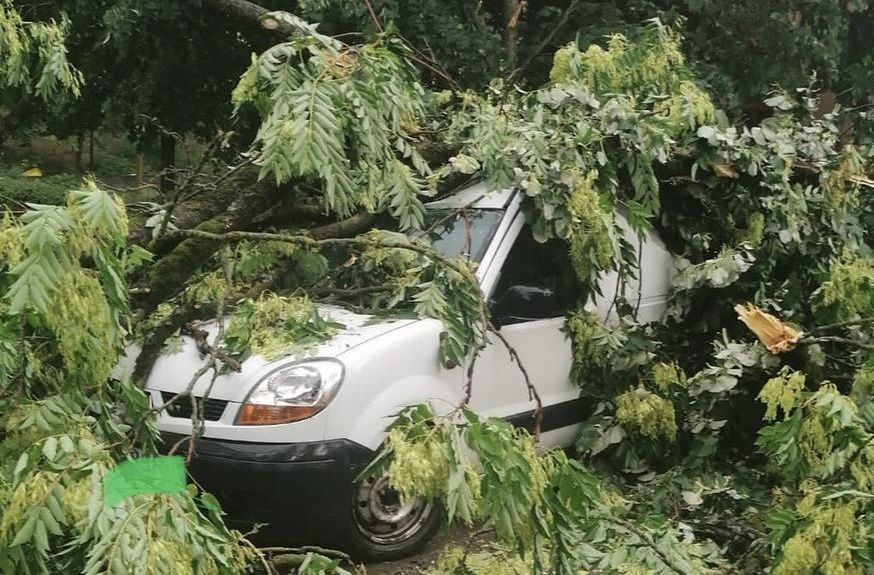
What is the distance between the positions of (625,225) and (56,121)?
919cm

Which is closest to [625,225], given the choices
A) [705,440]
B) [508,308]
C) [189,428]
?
[508,308]

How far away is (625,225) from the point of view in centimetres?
455

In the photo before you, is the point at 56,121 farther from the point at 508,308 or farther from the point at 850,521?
the point at 850,521

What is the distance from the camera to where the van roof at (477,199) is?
433cm

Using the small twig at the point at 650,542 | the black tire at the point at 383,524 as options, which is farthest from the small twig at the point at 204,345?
the small twig at the point at 650,542

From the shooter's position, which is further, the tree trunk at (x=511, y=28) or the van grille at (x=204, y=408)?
the tree trunk at (x=511, y=28)

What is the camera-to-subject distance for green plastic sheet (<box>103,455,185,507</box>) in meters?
1.82

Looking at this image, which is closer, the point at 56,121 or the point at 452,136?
the point at 452,136

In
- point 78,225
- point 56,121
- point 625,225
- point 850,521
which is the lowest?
point 56,121

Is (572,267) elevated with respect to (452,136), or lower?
lower

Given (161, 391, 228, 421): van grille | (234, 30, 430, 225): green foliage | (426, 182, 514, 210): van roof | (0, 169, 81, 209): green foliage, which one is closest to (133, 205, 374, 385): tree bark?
(161, 391, 228, 421): van grille

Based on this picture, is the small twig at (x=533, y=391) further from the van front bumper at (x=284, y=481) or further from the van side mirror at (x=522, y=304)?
the van front bumper at (x=284, y=481)

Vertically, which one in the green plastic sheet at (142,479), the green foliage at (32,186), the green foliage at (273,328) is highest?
the green plastic sheet at (142,479)

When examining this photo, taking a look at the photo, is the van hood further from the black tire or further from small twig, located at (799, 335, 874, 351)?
small twig, located at (799, 335, 874, 351)
